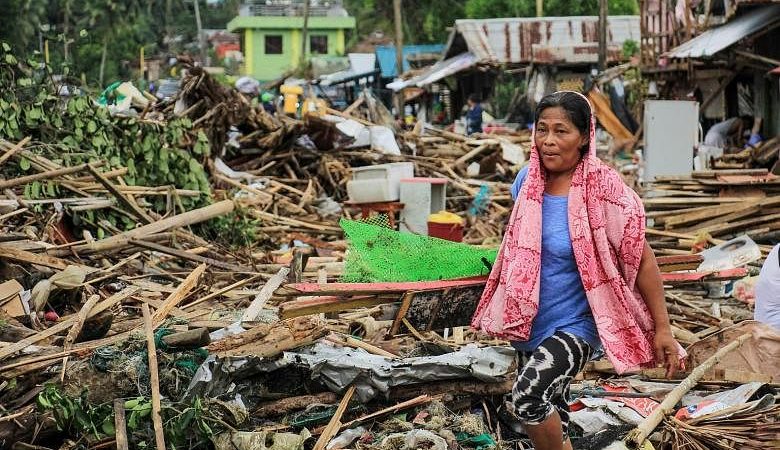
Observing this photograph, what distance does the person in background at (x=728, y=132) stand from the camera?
19875mm

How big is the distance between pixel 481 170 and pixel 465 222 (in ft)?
11.8

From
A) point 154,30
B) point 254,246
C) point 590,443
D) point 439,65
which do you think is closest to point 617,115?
point 439,65

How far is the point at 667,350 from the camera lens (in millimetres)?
4059

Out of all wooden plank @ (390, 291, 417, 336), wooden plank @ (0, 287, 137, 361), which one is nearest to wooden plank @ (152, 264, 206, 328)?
wooden plank @ (0, 287, 137, 361)

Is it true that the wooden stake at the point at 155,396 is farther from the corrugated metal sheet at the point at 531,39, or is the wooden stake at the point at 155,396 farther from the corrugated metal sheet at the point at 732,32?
the corrugated metal sheet at the point at 531,39

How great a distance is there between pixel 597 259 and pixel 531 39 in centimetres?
2906

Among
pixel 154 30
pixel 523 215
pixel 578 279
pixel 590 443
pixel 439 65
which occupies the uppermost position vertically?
pixel 154 30

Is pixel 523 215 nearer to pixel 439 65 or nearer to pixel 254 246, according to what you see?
pixel 254 246

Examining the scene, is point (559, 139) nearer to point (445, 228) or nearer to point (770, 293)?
point (770, 293)

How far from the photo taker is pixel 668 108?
1542 cm

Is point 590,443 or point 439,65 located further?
point 439,65

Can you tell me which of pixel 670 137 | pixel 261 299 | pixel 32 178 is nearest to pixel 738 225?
pixel 670 137

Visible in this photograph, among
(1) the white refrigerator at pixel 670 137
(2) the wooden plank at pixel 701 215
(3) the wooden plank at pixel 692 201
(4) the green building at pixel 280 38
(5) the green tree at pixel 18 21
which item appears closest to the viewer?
(2) the wooden plank at pixel 701 215

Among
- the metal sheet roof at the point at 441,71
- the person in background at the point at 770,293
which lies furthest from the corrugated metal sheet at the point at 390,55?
the person in background at the point at 770,293
